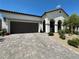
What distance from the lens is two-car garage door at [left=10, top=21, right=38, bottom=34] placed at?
2147 cm

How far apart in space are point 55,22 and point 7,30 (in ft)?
42.5

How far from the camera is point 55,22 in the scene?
2536cm

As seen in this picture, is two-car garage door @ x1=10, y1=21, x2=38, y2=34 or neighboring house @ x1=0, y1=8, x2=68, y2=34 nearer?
two-car garage door @ x1=10, y1=21, x2=38, y2=34

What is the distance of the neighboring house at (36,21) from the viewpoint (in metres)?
21.6

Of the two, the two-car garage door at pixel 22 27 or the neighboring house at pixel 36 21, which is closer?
the two-car garage door at pixel 22 27

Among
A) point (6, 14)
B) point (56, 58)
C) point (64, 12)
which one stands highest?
point (64, 12)

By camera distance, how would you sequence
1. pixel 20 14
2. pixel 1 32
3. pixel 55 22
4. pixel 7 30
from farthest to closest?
pixel 55 22 < pixel 20 14 < pixel 7 30 < pixel 1 32

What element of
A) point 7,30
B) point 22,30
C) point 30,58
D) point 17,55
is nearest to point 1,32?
point 7,30

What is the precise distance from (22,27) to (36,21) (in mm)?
4160

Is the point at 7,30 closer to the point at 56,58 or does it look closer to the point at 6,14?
the point at 6,14

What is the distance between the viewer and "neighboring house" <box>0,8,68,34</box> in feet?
70.8

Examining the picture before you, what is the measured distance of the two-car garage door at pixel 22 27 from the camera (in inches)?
845

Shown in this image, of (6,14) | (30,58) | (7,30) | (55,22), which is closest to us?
(30,58)

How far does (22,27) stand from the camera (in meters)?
23.5
